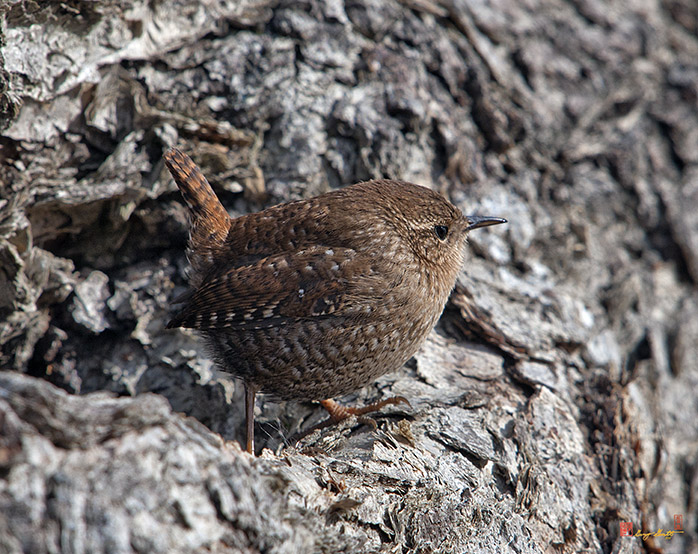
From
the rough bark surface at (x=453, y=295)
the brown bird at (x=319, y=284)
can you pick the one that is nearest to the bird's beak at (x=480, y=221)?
the brown bird at (x=319, y=284)

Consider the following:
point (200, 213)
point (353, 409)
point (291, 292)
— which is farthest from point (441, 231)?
point (200, 213)

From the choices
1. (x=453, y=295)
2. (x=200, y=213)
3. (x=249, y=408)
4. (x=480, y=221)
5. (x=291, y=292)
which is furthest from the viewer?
(x=453, y=295)

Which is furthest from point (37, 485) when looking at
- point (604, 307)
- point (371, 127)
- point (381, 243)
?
point (604, 307)

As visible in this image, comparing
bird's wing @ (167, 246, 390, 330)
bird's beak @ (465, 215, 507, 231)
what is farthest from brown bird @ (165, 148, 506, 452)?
bird's beak @ (465, 215, 507, 231)

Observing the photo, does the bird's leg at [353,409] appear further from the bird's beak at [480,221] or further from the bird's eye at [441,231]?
the bird's beak at [480,221]

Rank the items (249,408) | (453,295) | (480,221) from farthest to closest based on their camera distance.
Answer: (453,295) < (480,221) < (249,408)

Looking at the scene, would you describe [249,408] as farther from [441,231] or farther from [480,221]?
[480,221]

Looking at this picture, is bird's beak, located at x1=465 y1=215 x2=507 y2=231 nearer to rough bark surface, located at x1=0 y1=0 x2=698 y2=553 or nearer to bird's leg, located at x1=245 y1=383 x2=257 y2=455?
rough bark surface, located at x1=0 y1=0 x2=698 y2=553
